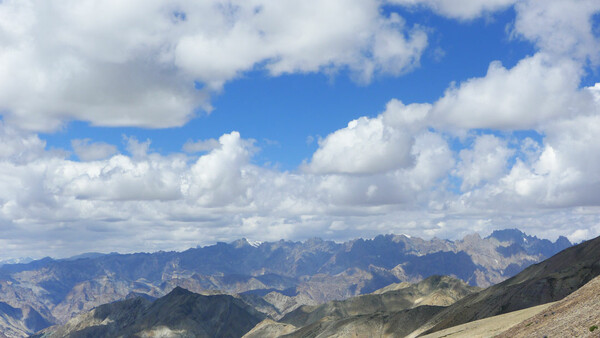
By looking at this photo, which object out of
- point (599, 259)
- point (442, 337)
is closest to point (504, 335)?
point (442, 337)

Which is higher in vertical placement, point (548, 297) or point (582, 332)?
point (582, 332)

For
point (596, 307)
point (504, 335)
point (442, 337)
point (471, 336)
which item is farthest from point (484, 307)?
point (596, 307)

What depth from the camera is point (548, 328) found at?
5509 cm

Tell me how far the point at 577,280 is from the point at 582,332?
135 meters

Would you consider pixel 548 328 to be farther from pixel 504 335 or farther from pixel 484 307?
pixel 484 307

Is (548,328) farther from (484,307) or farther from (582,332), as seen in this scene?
(484,307)

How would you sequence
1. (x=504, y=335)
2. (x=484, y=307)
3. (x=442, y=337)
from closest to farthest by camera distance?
1. (x=504, y=335)
2. (x=442, y=337)
3. (x=484, y=307)

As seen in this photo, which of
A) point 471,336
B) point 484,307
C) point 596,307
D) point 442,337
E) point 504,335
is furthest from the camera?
point 484,307

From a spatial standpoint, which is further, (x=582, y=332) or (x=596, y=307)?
(x=596, y=307)

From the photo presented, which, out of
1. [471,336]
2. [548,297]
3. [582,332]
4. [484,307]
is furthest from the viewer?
[484,307]

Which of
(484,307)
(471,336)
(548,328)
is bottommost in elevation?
(484,307)

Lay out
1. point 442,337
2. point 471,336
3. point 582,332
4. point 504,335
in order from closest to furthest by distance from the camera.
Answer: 1. point 582,332
2. point 504,335
3. point 471,336
4. point 442,337

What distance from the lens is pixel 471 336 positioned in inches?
3354

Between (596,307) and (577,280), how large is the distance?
129459 millimetres
